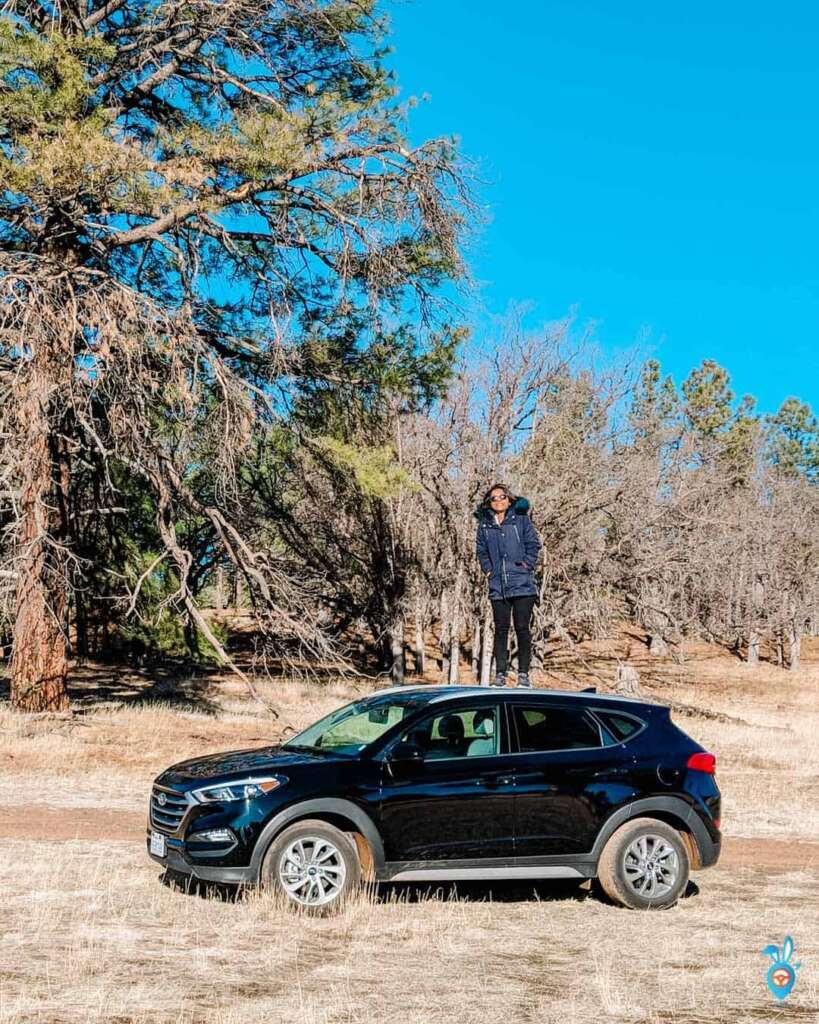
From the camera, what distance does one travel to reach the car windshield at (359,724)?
28.5 ft

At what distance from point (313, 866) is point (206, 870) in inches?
28.9

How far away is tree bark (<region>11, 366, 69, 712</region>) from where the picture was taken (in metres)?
16.2

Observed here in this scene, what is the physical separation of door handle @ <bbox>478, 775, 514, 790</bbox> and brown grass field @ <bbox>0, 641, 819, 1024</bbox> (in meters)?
0.92

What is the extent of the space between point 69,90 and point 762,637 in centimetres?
4813

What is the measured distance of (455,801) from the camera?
8344 mm

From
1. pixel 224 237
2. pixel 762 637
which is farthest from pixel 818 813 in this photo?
pixel 762 637

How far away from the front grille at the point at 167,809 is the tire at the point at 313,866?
0.75 meters

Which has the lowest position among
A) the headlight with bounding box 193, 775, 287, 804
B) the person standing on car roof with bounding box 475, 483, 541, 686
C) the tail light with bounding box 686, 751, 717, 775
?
the headlight with bounding box 193, 775, 287, 804

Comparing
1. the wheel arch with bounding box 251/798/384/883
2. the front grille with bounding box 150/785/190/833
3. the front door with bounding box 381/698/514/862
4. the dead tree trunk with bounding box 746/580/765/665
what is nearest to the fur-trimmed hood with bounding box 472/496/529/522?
the front door with bounding box 381/698/514/862

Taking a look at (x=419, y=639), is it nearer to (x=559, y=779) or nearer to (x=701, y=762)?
(x=701, y=762)

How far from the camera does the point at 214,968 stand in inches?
257

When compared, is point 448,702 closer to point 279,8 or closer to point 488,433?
point 279,8

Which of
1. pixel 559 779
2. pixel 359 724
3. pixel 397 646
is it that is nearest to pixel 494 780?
pixel 559 779

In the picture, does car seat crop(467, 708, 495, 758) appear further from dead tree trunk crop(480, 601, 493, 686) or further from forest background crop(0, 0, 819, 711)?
dead tree trunk crop(480, 601, 493, 686)
